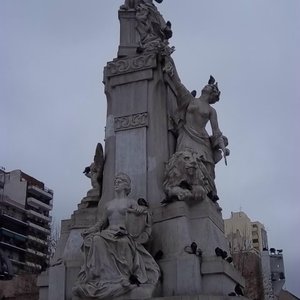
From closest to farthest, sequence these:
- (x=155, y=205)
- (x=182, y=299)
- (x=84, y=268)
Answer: (x=182, y=299) → (x=84, y=268) → (x=155, y=205)

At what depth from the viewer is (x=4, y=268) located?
25.2 m

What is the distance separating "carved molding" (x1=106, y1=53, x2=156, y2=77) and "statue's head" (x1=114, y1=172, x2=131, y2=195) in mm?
2928

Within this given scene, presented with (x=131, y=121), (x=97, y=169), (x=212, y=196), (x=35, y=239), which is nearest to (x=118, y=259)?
(x=212, y=196)

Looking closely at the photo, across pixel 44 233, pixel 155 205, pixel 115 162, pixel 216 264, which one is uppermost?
pixel 44 233

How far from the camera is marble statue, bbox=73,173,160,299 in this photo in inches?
424

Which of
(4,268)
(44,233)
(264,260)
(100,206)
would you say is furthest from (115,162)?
(44,233)

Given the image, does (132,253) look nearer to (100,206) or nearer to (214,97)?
(100,206)

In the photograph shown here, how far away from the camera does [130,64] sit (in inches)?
559

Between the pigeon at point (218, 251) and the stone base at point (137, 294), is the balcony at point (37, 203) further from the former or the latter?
the stone base at point (137, 294)

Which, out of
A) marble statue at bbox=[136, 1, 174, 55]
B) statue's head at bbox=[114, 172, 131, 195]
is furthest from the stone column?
marble statue at bbox=[136, 1, 174, 55]

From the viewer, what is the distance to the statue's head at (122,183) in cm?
1218

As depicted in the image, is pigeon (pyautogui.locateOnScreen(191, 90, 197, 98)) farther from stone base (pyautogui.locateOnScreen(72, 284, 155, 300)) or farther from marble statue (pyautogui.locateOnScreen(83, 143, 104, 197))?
stone base (pyautogui.locateOnScreen(72, 284, 155, 300))

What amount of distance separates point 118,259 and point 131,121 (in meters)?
3.76

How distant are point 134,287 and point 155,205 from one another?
2293 millimetres
